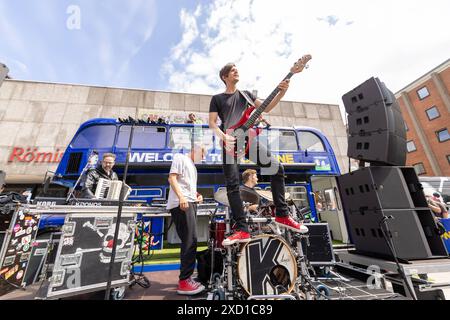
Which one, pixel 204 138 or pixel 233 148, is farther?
pixel 204 138

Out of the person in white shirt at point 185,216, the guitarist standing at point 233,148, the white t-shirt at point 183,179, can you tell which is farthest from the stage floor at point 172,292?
the white t-shirt at point 183,179

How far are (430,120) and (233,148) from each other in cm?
3245

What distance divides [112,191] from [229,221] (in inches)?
101

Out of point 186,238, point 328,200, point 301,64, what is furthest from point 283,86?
point 328,200

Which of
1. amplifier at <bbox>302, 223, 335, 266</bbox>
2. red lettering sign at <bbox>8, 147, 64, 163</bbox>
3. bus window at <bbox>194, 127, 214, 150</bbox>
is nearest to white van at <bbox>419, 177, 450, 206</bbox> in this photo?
amplifier at <bbox>302, 223, 335, 266</bbox>

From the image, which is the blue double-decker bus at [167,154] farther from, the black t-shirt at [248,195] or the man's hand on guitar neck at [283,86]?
the man's hand on guitar neck at [283,86]

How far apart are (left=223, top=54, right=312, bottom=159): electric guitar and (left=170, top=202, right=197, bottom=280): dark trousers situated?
3.33 feet

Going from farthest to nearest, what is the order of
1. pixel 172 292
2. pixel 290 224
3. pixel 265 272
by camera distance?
1. pixel 172 292
2. pixel 290 224
3. pixel 265 272

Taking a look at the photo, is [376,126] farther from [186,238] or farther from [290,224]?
[186,238]

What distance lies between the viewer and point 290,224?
89.9 inches

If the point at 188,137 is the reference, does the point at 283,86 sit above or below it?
below

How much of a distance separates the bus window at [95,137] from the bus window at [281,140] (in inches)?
174
